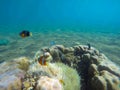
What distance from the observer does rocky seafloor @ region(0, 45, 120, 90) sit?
300cm

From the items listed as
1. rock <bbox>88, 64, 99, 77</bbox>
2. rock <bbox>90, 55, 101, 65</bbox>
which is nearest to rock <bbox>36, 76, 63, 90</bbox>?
rock <bbox>88, 64, 99, 77</bbox>

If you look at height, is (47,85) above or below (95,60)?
below

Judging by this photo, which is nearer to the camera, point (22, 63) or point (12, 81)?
point (12, 81)

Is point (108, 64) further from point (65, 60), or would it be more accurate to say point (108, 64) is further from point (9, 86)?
point (9, 86)

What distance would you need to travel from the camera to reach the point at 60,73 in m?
3.58

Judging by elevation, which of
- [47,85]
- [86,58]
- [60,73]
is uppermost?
[86,58]

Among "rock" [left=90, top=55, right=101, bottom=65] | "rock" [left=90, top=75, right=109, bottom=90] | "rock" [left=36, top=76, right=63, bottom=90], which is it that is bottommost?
"rock" [left=90, top=75, right=109, bottom=90]

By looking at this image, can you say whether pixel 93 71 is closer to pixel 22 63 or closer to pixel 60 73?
pixel 60 73

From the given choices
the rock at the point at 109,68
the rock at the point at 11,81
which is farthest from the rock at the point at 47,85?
the rock at the point at 109,68

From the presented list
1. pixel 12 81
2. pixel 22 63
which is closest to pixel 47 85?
pixel 12 81

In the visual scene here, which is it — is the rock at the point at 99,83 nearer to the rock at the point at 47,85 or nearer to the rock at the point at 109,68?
the rock at the point at 109,68

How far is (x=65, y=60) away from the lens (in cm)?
568

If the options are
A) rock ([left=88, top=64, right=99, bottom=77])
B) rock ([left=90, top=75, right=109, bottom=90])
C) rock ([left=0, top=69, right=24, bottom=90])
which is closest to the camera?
rock ([left=0, top=69, right=24, bottom=90])

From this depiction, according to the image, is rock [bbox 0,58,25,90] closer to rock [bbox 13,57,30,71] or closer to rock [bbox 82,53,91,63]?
rock [bbox 13,57,30,71]
